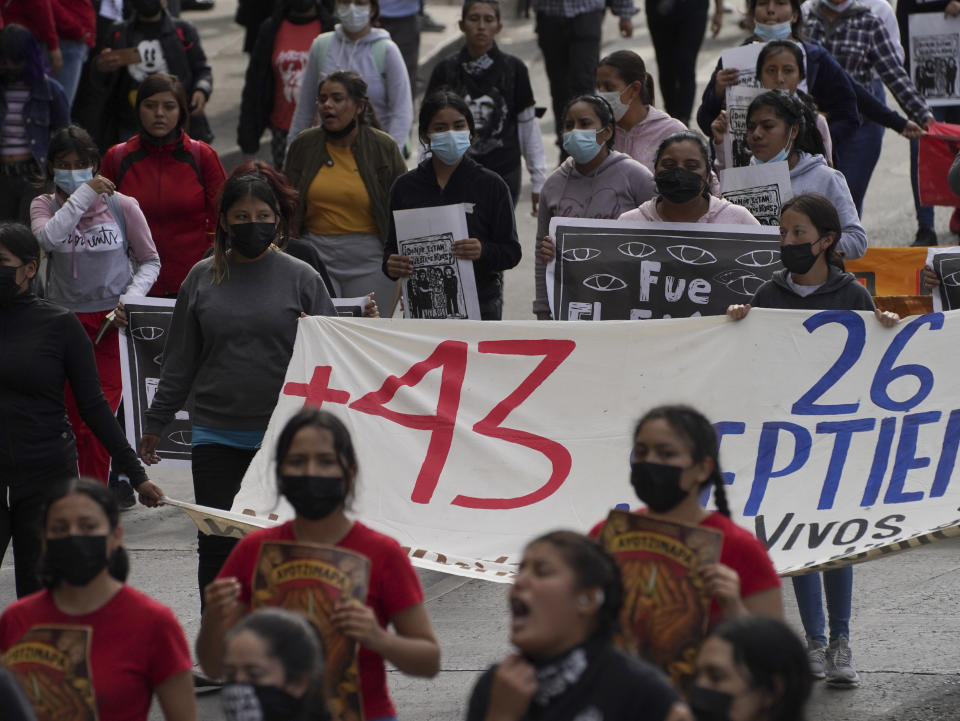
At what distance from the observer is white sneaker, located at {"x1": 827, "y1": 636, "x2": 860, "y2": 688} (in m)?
6.30

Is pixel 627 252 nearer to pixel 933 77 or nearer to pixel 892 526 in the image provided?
pixel 892 526

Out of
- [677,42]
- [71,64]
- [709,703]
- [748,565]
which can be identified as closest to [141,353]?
[748,565]

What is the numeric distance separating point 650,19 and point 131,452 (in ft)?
28.4

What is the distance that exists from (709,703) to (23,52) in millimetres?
8158

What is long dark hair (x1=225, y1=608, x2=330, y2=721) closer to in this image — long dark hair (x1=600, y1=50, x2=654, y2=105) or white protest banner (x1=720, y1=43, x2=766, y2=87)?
long dark hair (x1=600, y1=50, x2=654, y2=105)

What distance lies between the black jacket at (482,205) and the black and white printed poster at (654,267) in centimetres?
23

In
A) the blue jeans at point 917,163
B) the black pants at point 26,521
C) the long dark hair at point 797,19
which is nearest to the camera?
the black pants at point 26,521

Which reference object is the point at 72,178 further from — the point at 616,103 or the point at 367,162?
the point at 616,103

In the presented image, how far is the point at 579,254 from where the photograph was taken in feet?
26.0

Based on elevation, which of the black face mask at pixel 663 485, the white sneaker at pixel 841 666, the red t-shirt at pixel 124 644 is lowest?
the white sneaker at pixel 841 666

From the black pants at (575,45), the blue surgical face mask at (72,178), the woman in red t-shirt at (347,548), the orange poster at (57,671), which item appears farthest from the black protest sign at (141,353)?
the black pants at (575,45)

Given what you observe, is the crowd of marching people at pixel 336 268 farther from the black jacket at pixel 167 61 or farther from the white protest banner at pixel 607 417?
the white protest banner at pixel 607 417

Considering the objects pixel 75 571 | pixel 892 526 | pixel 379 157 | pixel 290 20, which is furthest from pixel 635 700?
pixel 290 20

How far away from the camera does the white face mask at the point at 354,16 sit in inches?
406
